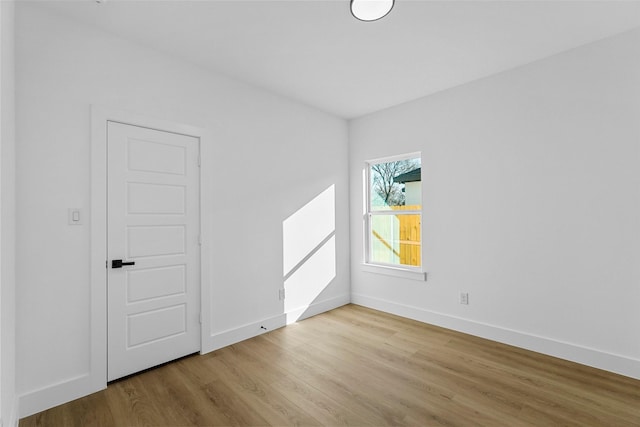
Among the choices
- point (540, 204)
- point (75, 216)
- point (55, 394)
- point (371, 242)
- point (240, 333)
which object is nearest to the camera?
point (55, 394)

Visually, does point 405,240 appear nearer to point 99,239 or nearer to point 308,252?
point 308,252

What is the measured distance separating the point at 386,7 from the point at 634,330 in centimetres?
313

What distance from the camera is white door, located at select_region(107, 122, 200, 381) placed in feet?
7.89

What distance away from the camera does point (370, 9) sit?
2.11 m

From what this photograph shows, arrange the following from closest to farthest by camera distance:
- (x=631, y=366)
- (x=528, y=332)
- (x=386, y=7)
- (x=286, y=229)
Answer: (x=386, y=7), (x=631, y=366), (x=528, y=332), (x=286, y=229)

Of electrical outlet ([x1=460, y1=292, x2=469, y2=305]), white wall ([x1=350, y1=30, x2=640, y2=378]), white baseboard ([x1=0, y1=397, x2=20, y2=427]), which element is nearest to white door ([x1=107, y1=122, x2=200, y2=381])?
white baseboard ([x1=0, y1=397, x2=20, y2=427])

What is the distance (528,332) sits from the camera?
292 cm

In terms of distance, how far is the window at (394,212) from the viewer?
3.87 meters

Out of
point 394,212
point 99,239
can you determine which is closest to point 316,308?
point 394,212

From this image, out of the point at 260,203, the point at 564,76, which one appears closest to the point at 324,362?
the point at 260,203

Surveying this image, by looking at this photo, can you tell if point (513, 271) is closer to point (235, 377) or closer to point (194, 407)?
point (235, 377)

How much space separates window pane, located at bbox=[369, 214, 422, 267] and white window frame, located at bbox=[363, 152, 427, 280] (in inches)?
1.6

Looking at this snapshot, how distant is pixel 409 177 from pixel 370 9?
222 centimetres

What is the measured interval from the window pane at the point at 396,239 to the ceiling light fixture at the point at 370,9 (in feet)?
7.67
